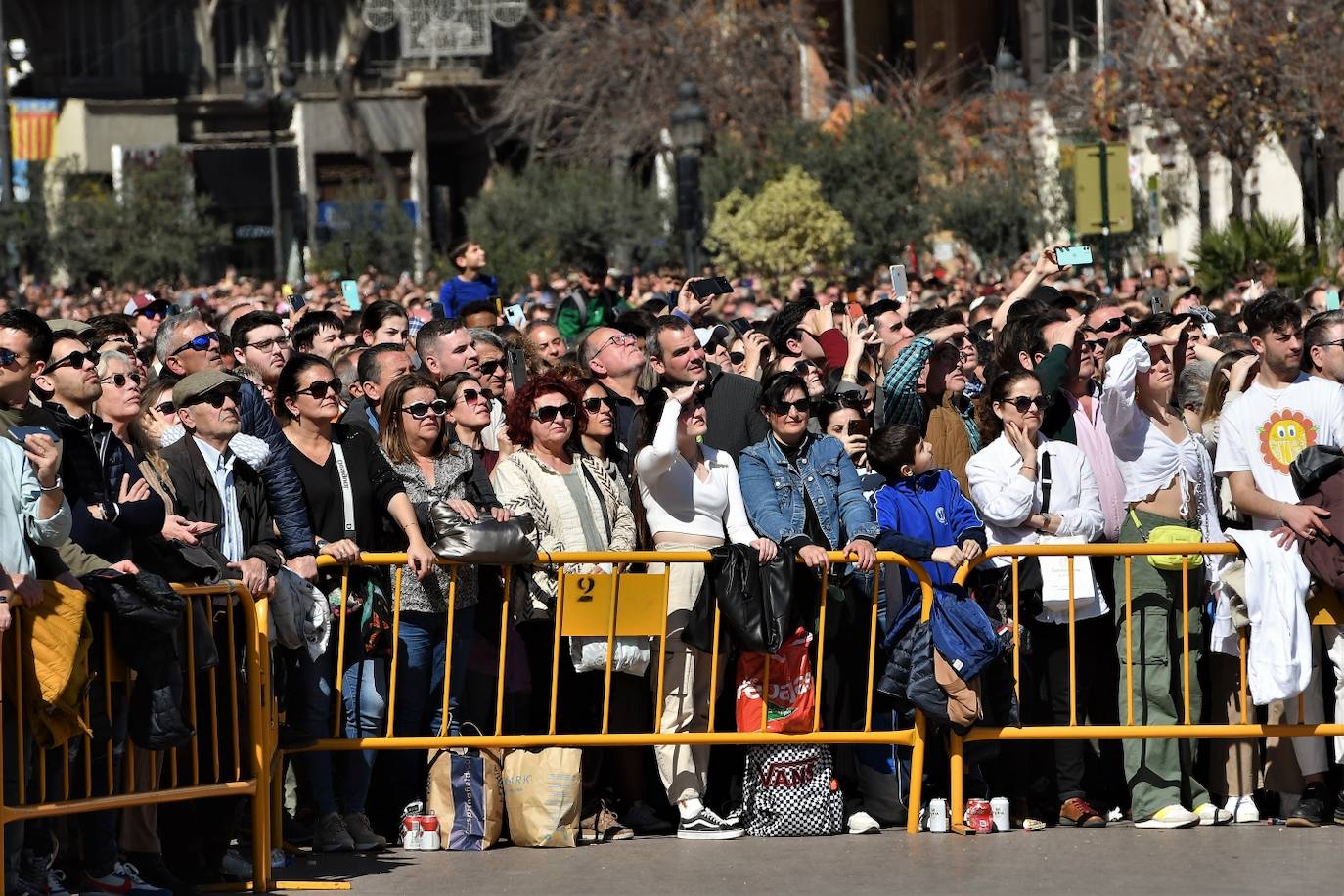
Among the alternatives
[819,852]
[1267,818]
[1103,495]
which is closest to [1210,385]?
[1103,495]

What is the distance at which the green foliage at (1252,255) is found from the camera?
22625mm

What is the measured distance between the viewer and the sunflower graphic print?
888 cm

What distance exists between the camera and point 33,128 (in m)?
58.8

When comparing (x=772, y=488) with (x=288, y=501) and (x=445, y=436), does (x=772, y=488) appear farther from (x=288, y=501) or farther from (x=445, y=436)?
(x=288, y=501)

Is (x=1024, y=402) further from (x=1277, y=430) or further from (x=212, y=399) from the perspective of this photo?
(x=212, y=399)

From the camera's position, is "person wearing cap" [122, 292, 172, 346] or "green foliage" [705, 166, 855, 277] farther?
"green foliage" [705, 166, 855, 277]

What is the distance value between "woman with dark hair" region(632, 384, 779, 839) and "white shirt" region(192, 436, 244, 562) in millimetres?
1536

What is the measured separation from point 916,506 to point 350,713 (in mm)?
2314

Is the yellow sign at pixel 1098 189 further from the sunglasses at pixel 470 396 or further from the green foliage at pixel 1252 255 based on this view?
the sunglasses at pixel 470 396

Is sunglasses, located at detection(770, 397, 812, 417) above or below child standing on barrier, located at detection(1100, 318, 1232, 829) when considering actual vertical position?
above

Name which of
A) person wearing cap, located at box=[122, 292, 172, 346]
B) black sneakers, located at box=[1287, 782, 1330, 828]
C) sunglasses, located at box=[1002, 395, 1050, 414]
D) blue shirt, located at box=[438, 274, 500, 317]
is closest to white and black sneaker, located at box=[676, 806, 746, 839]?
sunglasses, located at box=[1002, 395, 1050, 414]

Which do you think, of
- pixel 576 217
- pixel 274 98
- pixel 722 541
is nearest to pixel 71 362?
pixel 722 541

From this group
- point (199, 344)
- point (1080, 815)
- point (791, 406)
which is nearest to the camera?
point (1080, 815)

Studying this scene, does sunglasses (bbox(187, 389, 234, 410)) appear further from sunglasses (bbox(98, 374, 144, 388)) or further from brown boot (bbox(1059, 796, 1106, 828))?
brown boot (bbox(1059, 796, 1106, 828))
